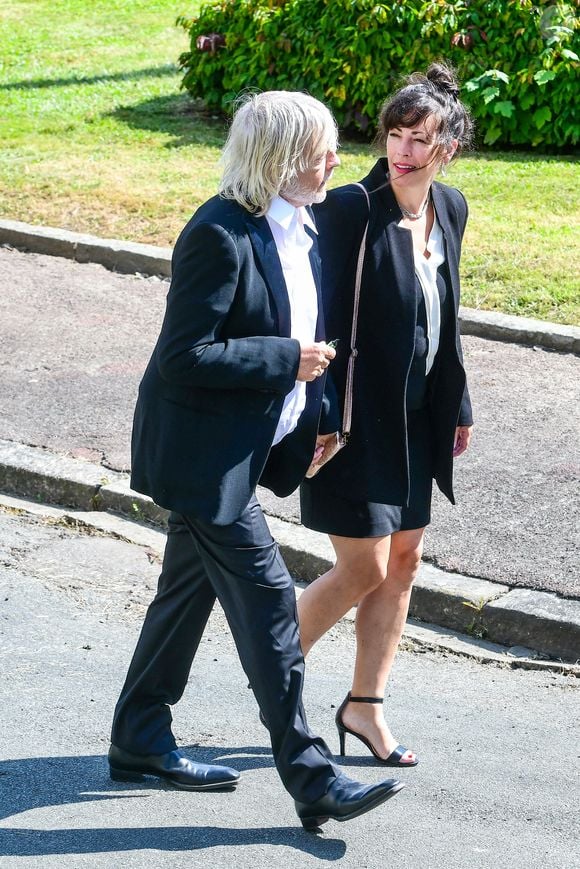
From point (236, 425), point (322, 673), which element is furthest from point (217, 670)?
point (236, 425)

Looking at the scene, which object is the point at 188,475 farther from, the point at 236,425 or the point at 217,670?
the point at 217,670

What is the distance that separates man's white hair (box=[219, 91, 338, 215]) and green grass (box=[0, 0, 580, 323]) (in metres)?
4.91

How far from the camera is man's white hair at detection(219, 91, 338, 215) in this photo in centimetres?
318

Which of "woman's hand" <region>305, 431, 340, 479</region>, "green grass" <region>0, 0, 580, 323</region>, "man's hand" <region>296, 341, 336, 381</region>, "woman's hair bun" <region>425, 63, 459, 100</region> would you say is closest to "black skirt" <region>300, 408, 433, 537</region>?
"woman's hand" <region>305, 431, 340, 479</region>

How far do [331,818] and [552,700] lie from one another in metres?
1.19

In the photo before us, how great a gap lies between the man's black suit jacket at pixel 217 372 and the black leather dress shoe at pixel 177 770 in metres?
0.85

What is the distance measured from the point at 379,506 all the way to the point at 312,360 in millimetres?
637

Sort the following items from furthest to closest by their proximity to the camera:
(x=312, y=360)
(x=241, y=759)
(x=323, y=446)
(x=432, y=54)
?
(x=432, y=54) < (x=241, y=759) < (x=323, y=446) < (x=312, y=360)

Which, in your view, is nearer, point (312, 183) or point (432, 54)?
point (312, 183)

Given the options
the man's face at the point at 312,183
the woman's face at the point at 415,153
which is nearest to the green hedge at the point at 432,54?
the woman's face at the point at 415,153

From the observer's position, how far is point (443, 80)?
3.81 meters

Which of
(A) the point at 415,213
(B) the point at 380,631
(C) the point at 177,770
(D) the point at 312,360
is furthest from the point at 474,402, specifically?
(D) the point at 312,360

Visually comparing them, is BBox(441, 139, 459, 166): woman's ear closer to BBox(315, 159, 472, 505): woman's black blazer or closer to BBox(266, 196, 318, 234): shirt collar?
BBox(315, 159, 472, 505): woman's black blazer

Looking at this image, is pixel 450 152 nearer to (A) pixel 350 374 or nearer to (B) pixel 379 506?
(A) pixel 350 374
